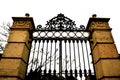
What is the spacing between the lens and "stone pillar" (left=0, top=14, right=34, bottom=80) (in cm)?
450

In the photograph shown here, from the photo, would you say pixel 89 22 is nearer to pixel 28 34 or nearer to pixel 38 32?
pixel 38 32

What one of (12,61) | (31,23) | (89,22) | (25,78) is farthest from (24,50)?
(89,22)

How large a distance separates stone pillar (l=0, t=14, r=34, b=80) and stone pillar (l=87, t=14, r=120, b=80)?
256cm

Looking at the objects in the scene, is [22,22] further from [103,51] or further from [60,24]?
[103,51]

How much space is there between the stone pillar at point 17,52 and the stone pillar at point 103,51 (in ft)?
8.40

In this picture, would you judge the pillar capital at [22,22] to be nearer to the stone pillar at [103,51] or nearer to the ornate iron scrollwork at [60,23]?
the ornate iron scrollwork at [60,23]

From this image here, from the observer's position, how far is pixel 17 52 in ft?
16.1

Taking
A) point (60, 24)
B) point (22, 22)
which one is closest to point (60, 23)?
point (60, 24)

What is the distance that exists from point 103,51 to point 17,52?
297 cm

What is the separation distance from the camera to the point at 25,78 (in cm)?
491

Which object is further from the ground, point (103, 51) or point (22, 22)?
point (22, 22)

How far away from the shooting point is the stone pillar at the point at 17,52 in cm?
450

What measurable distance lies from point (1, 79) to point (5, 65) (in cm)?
47

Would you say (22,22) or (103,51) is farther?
(22,22)
